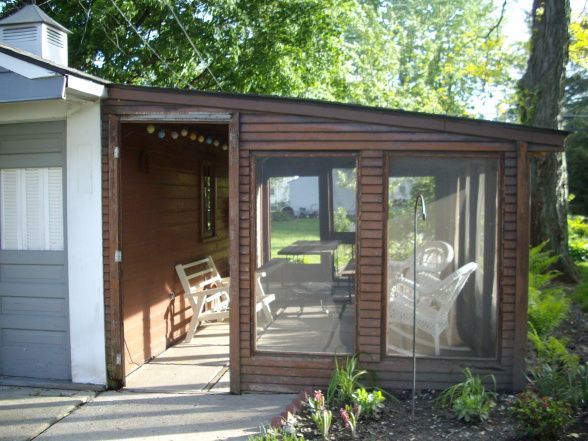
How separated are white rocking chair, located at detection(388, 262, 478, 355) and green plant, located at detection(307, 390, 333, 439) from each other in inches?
39.6

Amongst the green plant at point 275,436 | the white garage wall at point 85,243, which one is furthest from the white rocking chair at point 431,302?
the white garage wall at point 85,243

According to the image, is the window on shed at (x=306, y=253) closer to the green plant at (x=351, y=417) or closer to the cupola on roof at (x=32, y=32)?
the green plant at (x=351, y=417)

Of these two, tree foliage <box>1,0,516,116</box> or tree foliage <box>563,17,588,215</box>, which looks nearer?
tree foliage <box>1,0,516,116</box>

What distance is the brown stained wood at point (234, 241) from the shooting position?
4.75m

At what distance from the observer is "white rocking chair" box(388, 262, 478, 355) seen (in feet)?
15.6

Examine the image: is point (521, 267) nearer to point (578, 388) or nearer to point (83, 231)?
point (578, 388)

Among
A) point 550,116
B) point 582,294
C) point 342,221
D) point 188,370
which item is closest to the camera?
point 342,221

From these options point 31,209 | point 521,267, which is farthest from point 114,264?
point 521,267

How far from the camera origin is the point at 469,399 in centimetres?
414

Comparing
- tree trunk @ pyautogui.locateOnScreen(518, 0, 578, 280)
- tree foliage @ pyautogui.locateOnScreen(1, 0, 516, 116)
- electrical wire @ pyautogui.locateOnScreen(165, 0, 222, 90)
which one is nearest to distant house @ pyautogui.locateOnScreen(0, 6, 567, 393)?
electrical wire @ pyautogui.locateOnScreen(165, 0, 222, 90)

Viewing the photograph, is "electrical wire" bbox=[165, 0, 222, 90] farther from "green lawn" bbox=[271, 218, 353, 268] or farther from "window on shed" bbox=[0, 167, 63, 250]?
"green lawn" bbox=[271, 218, 353, 268]

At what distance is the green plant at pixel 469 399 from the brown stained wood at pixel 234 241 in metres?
1.67

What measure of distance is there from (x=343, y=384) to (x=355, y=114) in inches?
83.4

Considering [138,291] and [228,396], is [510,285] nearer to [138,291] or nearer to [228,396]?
[228,396]
